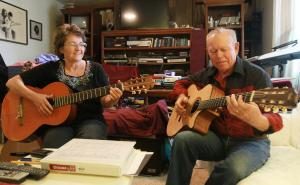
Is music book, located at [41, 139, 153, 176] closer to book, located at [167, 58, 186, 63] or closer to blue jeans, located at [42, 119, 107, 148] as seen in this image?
blue jeans, located at [42, 119, 107, 148]

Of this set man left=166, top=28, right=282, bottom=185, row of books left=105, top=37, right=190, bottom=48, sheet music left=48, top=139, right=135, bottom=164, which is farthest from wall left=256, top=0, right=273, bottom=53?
sheet music left=48, top=139, right=135, bottom=164

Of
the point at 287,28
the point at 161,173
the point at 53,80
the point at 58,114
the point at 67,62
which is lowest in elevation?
the point at 161,173

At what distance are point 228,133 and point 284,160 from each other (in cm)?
28

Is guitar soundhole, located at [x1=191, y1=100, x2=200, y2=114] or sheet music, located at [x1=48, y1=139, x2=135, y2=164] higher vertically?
guitar soundhole, located at [x1=191, y1=100, x2=200, y2=114]

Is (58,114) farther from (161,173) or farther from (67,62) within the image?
(161,173)

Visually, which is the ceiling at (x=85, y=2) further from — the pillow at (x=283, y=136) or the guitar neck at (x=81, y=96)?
the pillow at (x=283, y=136)

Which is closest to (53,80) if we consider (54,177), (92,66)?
(92,66)

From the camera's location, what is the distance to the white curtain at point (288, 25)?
2371 millimetres

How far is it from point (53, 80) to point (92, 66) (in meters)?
0.26

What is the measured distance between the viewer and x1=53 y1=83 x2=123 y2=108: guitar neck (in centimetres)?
166

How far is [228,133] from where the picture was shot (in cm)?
146

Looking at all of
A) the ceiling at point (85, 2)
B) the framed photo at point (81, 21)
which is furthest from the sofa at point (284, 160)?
the ceiling at point (85, 2)

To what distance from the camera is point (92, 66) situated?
1.87 meters

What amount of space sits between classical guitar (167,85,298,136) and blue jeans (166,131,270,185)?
7 centimetres
